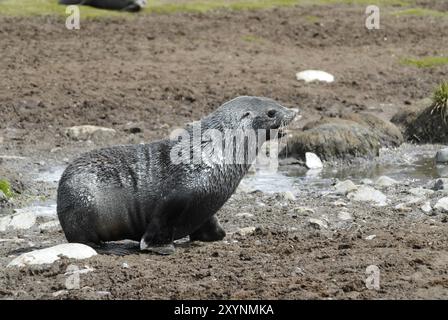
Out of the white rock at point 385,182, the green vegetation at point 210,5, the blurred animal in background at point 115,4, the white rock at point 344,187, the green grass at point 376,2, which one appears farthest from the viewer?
the green grass at point 376,2

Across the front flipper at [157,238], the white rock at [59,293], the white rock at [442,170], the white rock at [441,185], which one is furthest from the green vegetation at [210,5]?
the white rock at [59,293]

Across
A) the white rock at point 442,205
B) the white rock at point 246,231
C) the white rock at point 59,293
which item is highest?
the white rock at point 59,293

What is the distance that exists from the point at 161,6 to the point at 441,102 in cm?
1496

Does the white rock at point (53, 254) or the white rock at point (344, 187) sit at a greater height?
the white rock at point (53, 254)

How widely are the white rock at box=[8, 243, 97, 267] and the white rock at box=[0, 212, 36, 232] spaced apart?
8.06 ft

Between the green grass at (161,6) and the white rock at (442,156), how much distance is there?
50.0 feet

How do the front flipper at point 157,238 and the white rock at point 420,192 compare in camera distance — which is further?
the white rock at point 420,192

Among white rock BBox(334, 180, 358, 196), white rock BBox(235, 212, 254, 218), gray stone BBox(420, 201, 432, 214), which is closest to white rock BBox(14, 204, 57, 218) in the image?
white rock BBox(235, 212, 254, 218)

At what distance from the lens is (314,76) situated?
24203 mm

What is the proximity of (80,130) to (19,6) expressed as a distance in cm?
1370

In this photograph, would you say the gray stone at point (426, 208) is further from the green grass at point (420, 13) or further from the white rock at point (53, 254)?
the green grass at point (420, 13)

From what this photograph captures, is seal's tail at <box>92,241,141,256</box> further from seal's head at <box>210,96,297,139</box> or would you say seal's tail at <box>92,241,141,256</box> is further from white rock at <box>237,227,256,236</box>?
seal's head at <box>210,96,297,139</box>

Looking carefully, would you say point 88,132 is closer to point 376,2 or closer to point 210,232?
point 210,232

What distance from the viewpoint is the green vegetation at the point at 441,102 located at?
20312mm
